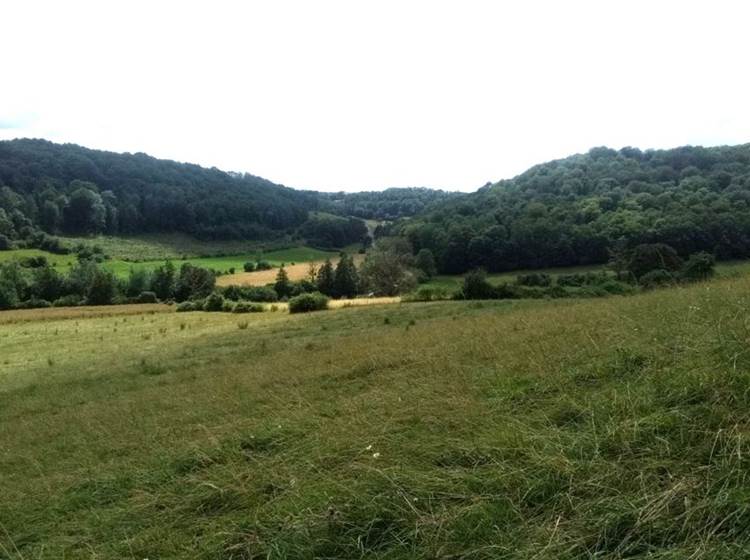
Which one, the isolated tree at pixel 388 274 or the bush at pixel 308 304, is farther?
the isolated tree at pixel 388 274

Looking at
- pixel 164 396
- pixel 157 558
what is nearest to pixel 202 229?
pixel 164 396

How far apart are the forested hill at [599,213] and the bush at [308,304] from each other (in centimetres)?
3470

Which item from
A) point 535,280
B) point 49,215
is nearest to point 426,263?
point 535,280

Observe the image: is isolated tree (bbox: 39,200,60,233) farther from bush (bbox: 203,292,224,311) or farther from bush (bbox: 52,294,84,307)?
bush (bbox: 203,292,224,311)

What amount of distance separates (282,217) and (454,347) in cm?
16782

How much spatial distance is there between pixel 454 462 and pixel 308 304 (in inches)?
2065

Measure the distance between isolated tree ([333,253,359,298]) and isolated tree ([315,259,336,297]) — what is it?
1.64ft

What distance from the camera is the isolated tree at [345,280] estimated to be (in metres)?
90.4

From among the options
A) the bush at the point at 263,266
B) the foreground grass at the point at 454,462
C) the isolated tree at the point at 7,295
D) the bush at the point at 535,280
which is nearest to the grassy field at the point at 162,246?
the bush at the point at 263,266

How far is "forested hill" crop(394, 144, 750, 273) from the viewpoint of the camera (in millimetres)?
55094

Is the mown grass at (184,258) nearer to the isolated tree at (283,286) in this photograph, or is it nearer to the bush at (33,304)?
the bush at (33,304)

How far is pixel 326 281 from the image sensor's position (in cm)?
9119

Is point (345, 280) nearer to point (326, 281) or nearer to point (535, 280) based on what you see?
point (326, 281)

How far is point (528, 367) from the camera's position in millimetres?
7410
